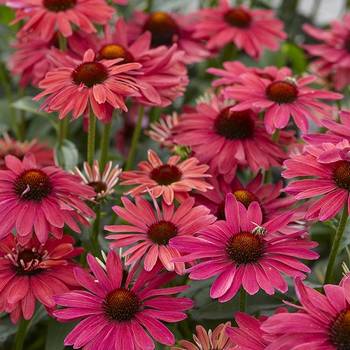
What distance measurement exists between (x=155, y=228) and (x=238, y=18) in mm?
655

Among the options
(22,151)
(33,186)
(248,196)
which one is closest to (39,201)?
(33,186)

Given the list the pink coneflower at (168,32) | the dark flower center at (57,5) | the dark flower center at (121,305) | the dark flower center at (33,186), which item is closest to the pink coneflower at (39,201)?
the dark flower center at (33,186)

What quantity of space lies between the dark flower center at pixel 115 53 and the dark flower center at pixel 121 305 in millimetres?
391

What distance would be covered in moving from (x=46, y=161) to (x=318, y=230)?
467mm

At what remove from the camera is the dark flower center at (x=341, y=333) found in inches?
27.6

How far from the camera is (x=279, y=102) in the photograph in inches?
42.5

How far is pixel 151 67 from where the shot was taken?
1.09 metres

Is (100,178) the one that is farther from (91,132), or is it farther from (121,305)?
(121,305)

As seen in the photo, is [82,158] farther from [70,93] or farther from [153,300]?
[153,300]

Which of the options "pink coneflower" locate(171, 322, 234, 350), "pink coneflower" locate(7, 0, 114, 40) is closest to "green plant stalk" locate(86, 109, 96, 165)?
"pink coneflower" locate(7, 0, 114, 40)

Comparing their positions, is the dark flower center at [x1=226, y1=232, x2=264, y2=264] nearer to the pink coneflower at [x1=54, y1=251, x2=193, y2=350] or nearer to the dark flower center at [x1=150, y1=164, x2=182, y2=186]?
the pink coneflower at [x1=54, y1=251, x2=193, y2=350]

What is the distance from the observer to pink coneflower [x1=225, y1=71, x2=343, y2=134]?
1.05 metres

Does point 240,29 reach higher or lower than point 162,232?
lower

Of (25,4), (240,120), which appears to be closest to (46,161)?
(25,4)
